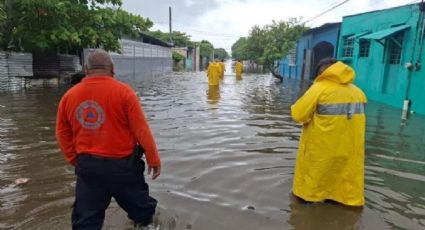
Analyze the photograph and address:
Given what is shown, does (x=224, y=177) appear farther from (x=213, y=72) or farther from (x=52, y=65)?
(x=52, y=65)

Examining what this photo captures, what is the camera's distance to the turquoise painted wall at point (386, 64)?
11633 millimetres

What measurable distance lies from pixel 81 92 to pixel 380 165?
16.3 ft

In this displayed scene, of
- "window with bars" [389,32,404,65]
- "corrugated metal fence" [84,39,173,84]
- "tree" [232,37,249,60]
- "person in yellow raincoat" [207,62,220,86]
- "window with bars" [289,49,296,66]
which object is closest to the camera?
"window with bars" [389,32,404,65]

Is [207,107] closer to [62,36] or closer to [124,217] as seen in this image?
[62,36]

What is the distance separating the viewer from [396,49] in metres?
13.6

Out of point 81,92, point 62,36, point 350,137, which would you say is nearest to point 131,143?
point 81,92

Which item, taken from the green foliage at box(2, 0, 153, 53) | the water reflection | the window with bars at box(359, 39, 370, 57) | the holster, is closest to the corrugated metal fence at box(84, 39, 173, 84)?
the green foliage at box(2, 0, 153, 53)

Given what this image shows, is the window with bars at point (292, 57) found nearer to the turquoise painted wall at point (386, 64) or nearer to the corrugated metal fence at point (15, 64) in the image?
the turquoise painted wall at point (386, 64)

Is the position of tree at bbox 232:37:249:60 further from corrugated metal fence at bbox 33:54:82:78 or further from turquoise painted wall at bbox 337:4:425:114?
turquoise painted wall at bbox 337:4:425:114

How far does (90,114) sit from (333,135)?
245 cm

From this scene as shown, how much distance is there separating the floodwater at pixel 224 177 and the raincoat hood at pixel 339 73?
144 cm

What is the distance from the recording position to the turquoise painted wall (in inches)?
458

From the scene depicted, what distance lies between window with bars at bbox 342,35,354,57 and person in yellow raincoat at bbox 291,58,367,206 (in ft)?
51.2

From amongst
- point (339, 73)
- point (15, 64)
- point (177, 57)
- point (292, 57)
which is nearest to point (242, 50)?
point (177, 57)
